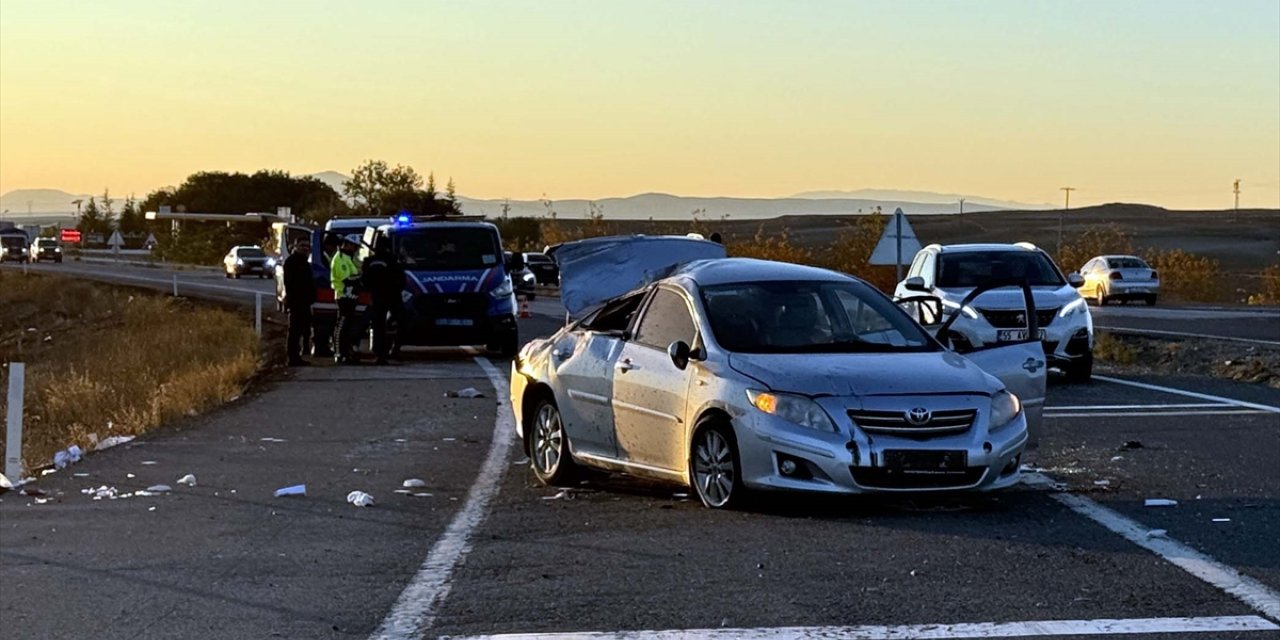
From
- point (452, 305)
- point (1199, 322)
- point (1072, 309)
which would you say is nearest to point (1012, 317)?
point (1072, 309)

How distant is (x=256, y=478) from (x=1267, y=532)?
6.96m

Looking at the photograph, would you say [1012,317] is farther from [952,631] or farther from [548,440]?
[952,631]

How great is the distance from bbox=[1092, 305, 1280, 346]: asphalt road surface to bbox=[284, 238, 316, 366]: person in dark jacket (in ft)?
44.1

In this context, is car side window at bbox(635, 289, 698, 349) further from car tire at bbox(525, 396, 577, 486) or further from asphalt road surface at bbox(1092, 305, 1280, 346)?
asphalt road surface at bbox(1092, 305, 1280, 346)

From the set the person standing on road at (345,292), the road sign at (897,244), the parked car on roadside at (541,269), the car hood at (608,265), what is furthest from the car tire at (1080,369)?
the parked car on roadside at (541,269)

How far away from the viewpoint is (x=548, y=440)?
39.1 feet

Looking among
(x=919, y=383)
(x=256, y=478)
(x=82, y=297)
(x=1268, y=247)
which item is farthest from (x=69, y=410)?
(x=1268, y=247)

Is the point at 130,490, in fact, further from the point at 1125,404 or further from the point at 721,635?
the point at 1125,404

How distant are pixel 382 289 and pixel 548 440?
1250 centimetres

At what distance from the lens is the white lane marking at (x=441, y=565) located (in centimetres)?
741

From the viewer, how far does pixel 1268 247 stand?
119m

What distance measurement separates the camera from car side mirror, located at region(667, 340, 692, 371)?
1048 cm

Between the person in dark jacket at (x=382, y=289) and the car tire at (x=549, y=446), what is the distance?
12045 millimetres

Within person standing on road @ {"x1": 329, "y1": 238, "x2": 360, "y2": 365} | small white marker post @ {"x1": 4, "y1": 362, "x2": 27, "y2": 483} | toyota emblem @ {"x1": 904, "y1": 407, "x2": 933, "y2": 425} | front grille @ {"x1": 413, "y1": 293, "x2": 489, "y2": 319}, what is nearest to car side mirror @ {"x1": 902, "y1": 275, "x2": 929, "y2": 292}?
front grille @ {"x1": 413, "y1": 293, "x2": 489, "y2": 319}
